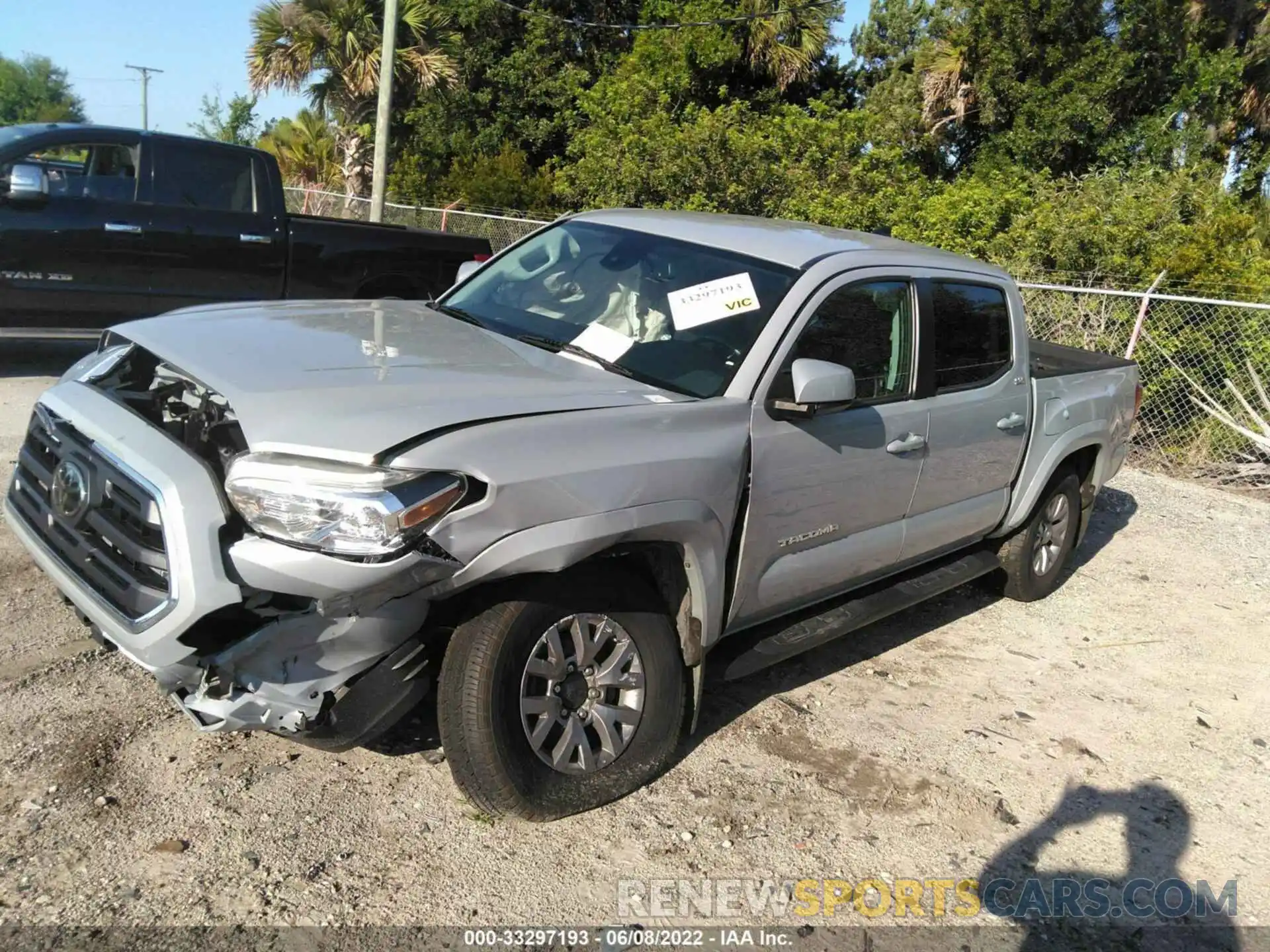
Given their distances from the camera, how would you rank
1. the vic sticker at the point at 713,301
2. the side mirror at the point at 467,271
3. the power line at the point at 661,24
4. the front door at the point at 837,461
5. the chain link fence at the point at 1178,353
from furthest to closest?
1. the power line at the point at 661,24
2. the chain link fence at the point at 1178,353
3. the side mirror at the point at 467,271
4. the vic sticker at the point at 713,301
5. the front door at the point at 837,461

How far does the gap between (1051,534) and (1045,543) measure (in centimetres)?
7

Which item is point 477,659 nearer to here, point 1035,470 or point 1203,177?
point 1035,470

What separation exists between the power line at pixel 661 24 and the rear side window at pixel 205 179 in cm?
1465

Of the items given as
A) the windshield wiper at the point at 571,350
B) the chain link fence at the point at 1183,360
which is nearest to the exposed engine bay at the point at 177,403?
the windshield wiper at the point at 571,350

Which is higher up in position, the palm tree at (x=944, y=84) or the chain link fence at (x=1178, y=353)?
the palm tree at (x=944, y=84)

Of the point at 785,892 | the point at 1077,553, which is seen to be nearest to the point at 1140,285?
the point at 1077,553

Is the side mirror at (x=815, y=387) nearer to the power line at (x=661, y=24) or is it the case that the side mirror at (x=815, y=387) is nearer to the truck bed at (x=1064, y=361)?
the truck bed at (x=1064, y=361)

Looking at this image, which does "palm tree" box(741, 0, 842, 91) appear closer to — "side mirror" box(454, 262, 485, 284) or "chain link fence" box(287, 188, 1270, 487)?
"chain link fence" box(287, 188, 1270, 487)

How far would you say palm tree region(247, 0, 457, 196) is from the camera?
20938 mm

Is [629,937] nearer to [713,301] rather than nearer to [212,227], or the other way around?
[713,301]

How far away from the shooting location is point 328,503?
8.34 feet

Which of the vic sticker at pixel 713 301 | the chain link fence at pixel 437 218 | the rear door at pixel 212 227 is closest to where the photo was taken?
the vic sticker at pixel 713 301

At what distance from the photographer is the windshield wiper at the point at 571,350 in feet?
11.5

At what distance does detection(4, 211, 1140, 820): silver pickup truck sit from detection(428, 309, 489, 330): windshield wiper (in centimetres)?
4
